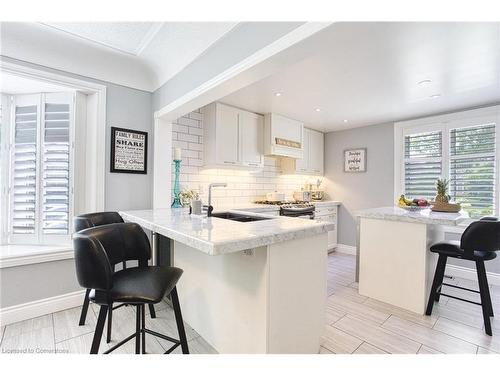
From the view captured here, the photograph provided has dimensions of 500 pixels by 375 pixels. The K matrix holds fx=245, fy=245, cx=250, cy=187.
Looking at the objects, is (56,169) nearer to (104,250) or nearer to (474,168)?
(104,250)

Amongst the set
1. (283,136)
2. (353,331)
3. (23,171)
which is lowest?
(353,331)

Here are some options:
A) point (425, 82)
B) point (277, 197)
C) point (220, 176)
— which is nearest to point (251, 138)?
point (220, 176)

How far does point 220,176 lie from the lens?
3.66m

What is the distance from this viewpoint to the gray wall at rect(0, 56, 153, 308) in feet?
6.97

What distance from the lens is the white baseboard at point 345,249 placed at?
454 cm

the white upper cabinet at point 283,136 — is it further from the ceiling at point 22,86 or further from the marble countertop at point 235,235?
the ceiling at point 22,86

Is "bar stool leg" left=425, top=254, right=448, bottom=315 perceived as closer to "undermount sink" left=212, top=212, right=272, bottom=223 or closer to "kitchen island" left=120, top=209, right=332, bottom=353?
"kitchen island" left=120, top=209, right=332, bottom=353

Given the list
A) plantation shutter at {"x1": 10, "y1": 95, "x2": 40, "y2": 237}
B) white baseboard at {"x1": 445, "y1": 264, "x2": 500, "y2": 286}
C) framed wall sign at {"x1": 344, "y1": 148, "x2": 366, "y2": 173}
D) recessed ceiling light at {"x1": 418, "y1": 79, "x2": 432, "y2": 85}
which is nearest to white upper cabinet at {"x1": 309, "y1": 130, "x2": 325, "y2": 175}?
framed wall sign at {"x1": 344, "y1": 148, "x2": 366, "y2": 173}

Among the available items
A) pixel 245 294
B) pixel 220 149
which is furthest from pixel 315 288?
pixel 220 149

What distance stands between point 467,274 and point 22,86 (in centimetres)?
567

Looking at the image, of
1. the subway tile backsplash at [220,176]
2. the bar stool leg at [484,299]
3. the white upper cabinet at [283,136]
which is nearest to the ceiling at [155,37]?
the subway tile backsplash at [220,176]

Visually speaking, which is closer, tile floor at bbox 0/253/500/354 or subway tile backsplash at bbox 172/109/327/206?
tile floor at bbox 0/253/500/354

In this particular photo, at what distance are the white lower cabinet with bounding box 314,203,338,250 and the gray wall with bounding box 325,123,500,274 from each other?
14 cm
